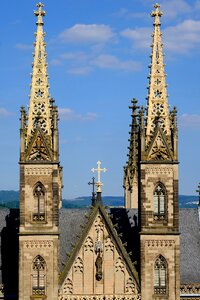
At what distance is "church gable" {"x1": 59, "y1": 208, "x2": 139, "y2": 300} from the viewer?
44000 mm

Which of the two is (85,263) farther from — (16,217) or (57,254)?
(16,217)

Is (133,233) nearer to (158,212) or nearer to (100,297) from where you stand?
(158,212)

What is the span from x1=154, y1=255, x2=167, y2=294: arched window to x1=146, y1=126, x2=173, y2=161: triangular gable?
6380mm

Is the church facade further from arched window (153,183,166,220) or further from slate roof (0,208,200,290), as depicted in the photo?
slate roof (0,208,200,290)

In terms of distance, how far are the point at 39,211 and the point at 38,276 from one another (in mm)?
4053

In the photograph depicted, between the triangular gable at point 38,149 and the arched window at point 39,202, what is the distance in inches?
65.7

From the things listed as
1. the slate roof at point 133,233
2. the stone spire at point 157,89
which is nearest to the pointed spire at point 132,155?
the slate roof at point 133,233

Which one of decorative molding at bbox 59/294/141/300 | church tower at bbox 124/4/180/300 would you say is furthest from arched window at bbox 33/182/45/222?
church tower at bbox 124/4/180/300

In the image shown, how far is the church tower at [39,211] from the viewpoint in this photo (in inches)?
1714

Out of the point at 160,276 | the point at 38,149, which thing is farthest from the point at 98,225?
the point at 38,149

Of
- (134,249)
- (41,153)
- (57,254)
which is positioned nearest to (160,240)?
(134,249)

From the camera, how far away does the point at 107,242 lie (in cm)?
4462

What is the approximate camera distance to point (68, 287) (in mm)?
44031

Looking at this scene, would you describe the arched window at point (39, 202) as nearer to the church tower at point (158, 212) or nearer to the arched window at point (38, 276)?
the arched window at point (38, 276)
